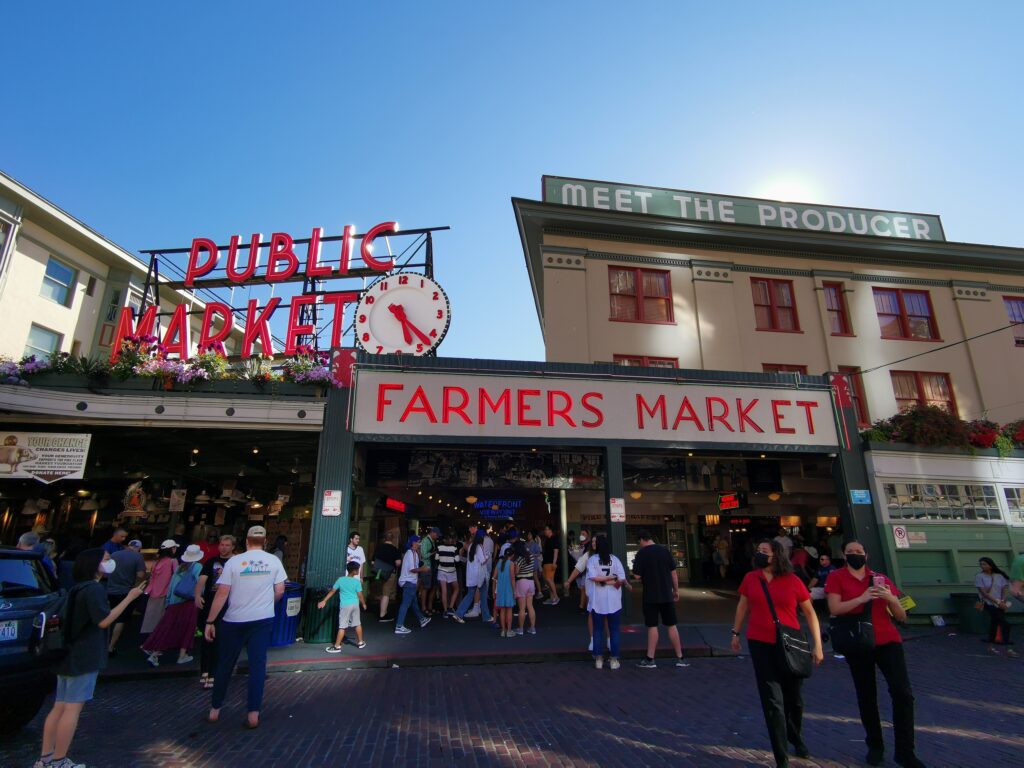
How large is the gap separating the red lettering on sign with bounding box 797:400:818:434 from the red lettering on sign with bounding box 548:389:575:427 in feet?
19.8

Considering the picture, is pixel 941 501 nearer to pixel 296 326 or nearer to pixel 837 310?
pixel 837 310

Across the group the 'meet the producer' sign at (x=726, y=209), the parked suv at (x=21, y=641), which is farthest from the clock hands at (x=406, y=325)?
the parked suv at (x=21, y=641)

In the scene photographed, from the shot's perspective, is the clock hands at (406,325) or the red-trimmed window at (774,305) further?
the red-trimmed window at (774,305)

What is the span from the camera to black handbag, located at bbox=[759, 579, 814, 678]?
4586 millimetres

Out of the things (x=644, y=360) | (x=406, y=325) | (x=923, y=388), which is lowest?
(x=923, y=388)

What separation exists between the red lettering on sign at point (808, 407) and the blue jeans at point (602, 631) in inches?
324

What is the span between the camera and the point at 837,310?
18.2m

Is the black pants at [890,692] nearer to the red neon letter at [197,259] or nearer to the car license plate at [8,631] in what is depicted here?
the car license plate at [8,631]

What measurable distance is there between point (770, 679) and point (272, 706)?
553cm

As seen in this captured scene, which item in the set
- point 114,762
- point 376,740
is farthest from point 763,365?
point 114,762

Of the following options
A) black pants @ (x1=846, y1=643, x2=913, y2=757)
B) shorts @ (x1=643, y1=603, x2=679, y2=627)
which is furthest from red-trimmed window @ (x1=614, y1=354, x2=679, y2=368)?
black pants @ (x1=846, y1=643, x2=913, y2=757)

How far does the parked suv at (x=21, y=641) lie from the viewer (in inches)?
193

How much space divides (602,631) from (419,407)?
6.12m

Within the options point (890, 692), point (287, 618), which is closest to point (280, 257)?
point (287, 618)
